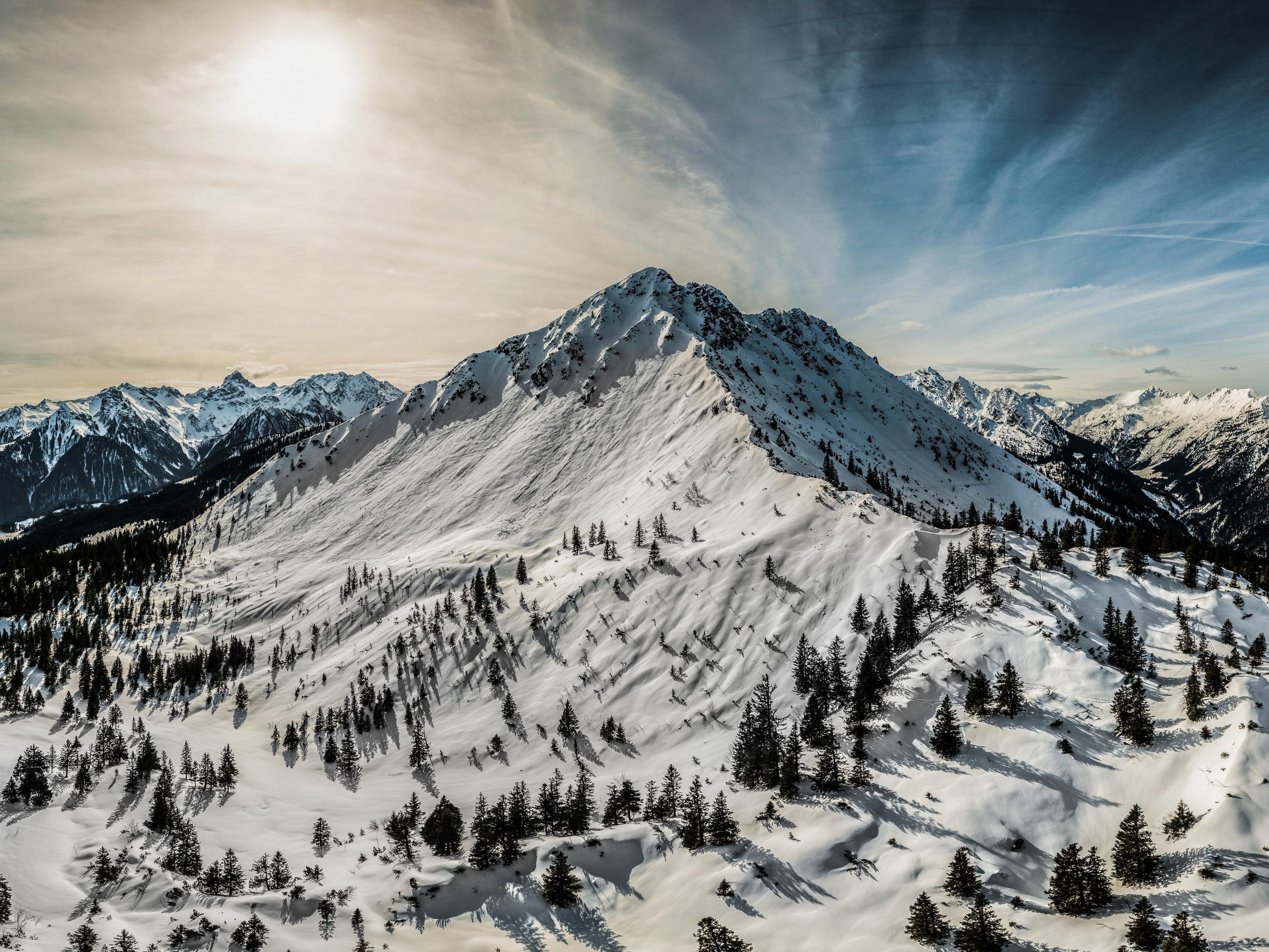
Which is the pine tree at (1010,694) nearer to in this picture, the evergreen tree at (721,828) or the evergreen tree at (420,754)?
the evergreen tree at (721,828)

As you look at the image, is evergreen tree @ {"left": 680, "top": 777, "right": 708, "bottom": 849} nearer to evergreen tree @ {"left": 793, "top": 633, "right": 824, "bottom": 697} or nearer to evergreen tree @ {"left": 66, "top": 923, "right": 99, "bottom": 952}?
evergreen tree @ {"left": 793, "top": 633, "right": 824, "bottom": 697}

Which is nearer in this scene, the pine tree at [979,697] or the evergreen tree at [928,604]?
the pine tree at [979,697]

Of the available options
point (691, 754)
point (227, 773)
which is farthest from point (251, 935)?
point (227, 773)

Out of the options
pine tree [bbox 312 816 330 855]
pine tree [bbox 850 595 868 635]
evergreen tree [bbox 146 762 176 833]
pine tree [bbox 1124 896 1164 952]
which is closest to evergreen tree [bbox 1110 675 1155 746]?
pine tree [bbox 1124 896 1164 952]

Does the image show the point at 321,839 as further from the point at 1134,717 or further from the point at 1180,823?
the point at 1134,717

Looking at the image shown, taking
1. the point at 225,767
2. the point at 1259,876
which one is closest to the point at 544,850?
the point at 1259,876

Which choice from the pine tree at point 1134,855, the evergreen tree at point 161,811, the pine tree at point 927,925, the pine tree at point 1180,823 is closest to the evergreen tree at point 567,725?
the evergreen tree at point 161,811
